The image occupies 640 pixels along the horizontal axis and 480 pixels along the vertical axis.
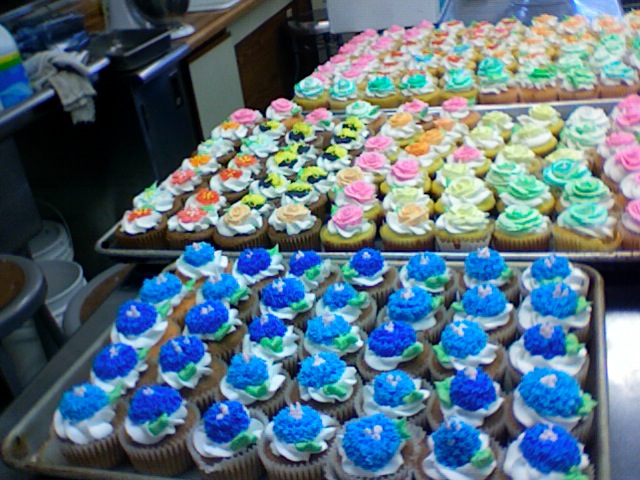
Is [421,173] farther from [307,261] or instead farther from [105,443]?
[105,443]

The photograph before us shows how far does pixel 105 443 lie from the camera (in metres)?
1.32

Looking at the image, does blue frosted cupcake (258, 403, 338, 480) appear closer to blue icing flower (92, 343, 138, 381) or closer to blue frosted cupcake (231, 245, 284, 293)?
blue icing flower (92, 343, 138, 381)

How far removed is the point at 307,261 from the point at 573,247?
2.29 feet

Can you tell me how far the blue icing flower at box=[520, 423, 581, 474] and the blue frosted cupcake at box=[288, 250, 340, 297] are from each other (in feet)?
2.30

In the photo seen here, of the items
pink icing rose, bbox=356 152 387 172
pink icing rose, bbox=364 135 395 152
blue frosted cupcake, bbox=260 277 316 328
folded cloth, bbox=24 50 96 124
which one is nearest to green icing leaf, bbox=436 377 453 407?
blue frosted cupcake, bbox=260 277 316 328

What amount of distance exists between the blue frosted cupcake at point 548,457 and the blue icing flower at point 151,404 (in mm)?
660

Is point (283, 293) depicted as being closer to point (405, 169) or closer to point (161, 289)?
point (161, 289)

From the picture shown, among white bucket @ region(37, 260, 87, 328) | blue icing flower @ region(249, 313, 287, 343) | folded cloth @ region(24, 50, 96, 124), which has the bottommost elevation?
white bucket @ region(37, 260, 87, 328)

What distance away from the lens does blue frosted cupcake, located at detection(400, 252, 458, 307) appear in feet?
5.14

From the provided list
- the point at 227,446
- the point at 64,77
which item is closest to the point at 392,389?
the point at 227,446

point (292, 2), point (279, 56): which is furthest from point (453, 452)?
point (292, 2)

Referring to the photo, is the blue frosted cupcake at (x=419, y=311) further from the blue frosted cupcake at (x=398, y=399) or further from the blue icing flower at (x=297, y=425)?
the blue icing flower at (x=297, y=425)

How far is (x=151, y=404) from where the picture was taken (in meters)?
1.30

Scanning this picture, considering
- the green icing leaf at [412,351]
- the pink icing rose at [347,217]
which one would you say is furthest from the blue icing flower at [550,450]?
the pink icing rose at [347,217]
